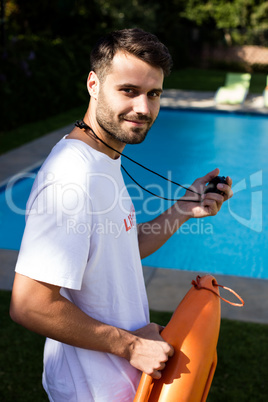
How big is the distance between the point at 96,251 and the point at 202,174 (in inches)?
332

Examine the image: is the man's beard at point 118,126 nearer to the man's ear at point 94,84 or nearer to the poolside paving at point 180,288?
the man's ear at point 94,84

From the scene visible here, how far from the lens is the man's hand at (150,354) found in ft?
4.65

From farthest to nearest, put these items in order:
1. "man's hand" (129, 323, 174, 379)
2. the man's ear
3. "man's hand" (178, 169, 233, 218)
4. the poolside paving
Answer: the poolside paving
"man's hand" (178, 169, 233, 218)
the man's ear
"man's hand" (129, 323, 174, 379)

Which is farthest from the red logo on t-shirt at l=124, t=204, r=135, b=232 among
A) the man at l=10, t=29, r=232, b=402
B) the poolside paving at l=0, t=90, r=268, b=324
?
the poolside paving at l=0, t=90, r=268, b=324

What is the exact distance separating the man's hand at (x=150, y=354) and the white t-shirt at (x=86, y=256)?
9 cm

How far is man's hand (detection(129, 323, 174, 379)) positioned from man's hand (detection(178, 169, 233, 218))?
A: 1.89ft

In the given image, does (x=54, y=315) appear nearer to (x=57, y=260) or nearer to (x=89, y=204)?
(x=57, y=260)

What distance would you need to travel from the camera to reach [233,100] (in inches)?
607

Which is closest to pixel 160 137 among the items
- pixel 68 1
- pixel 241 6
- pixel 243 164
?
pixel 243 164

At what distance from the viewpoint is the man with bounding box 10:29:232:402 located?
51.9 inches

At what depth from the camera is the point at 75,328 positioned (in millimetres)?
1357

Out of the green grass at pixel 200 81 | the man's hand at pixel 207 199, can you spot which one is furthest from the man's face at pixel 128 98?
the green grass at pixel 200 81

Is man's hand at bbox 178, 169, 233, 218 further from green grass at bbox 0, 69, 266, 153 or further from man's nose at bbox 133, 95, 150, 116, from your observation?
green grass at bbox 0, 69, 266, 153

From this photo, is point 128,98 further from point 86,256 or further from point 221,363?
point 221,363
